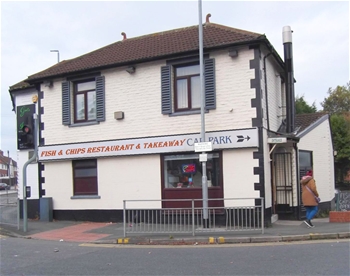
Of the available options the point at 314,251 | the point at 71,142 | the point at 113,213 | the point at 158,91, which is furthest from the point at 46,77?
the point at 314,251

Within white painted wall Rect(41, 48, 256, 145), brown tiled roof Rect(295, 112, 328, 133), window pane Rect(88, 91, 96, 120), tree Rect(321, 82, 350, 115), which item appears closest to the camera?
white painted wall Rect(41, 48, 256, 145)

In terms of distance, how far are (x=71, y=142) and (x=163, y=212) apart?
5.61m

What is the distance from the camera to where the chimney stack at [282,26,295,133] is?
1473cm

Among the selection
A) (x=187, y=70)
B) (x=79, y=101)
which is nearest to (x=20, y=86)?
(x=79, y=101)

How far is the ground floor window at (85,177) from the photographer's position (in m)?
15.1

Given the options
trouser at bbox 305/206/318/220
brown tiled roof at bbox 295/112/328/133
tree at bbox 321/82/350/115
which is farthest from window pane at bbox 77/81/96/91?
tree at bbox 321/82/350/115

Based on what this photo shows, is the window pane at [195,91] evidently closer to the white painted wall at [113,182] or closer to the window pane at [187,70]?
the window pane at [187,70]

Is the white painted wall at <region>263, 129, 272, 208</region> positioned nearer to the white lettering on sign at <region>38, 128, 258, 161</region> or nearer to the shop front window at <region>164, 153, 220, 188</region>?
the white lettering on sign at <region>38, 128, 258, 161</region>

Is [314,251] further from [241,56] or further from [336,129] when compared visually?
[336,129]

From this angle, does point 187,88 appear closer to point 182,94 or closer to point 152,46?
point 182,94

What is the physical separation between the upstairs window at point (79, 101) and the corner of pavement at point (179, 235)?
13.8ft

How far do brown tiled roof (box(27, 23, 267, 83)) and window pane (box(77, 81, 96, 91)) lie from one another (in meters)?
0.66

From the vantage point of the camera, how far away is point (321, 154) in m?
17.4

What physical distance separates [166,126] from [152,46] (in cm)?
342
